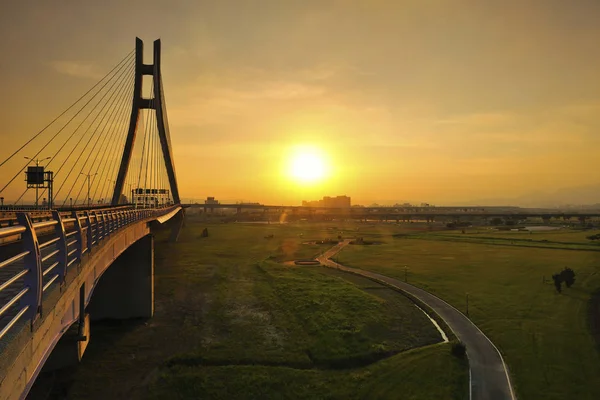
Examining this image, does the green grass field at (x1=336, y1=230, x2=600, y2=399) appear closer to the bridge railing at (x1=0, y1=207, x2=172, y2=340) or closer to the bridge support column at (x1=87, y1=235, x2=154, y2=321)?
the bridge railing at (x1=0, y1=207, x2=172, y2=340)

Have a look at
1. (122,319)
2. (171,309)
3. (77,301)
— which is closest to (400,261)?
(171,309)

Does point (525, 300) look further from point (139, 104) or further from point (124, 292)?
point (139, 104)

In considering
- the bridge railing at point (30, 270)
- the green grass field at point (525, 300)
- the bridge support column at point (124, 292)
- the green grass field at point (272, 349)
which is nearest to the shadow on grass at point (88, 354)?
the green grass field at point (272, 349)

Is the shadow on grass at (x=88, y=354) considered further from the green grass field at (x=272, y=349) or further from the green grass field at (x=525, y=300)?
the green grass field at (x=525, y=300)

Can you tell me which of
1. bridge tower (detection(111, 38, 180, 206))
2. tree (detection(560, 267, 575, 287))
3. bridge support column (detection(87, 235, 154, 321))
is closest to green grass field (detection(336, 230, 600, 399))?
tree (detection(560, 267, 575, 287))

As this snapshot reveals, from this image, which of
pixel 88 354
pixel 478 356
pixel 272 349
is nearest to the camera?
pixel 478 356

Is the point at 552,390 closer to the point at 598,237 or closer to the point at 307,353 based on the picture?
the point at 307,353

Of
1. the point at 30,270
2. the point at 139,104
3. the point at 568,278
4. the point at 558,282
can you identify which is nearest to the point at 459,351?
the point at 558,282

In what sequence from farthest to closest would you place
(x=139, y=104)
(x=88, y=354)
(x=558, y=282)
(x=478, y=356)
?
1. (x=139, y=104)
2. (x=558, y=282)
3. (x=88, y=354)
4. (x=478, y=356)
